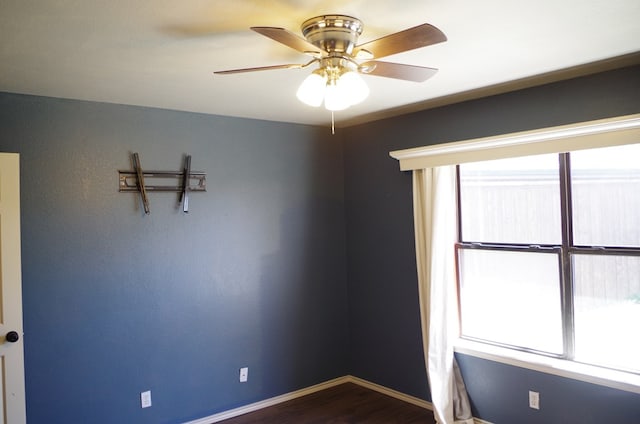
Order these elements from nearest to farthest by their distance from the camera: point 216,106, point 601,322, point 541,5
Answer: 1. point 541,5
2. point 601,322
3. point 216,106

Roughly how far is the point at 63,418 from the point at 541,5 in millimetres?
3576

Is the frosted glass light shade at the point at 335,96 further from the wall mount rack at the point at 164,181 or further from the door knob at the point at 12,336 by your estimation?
the door knob at the point at 12,336

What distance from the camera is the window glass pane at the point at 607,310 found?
9.75 ft

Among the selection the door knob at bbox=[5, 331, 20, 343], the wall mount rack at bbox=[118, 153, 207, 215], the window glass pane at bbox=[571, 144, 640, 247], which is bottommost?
the door knob at bbox=[5, 331, 20, 343]

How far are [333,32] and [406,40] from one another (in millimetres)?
350

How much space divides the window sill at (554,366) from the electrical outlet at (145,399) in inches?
89.9

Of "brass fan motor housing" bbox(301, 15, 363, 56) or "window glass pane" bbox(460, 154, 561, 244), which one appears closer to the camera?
"brass fan motor housing" bbox(301, 15, 363, 56)

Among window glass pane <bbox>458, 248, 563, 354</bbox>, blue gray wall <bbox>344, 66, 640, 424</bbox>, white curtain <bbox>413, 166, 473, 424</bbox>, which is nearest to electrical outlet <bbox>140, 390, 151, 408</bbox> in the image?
blue gray wall <bbox>344, 66, 640, 424</bbox>

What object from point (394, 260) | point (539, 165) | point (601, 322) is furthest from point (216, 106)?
point (601, 322)

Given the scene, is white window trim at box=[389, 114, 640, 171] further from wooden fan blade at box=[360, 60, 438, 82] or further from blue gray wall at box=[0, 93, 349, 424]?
wooden fan blade at box=[360, 60, 438, 82]

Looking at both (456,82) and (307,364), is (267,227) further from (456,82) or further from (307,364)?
(456,82)

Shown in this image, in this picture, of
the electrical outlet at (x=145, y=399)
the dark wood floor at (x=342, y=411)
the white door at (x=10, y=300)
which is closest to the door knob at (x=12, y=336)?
the white door at (x=10, y=300)

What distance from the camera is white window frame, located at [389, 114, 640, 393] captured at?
2.84 meters

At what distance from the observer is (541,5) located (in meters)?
1.95
